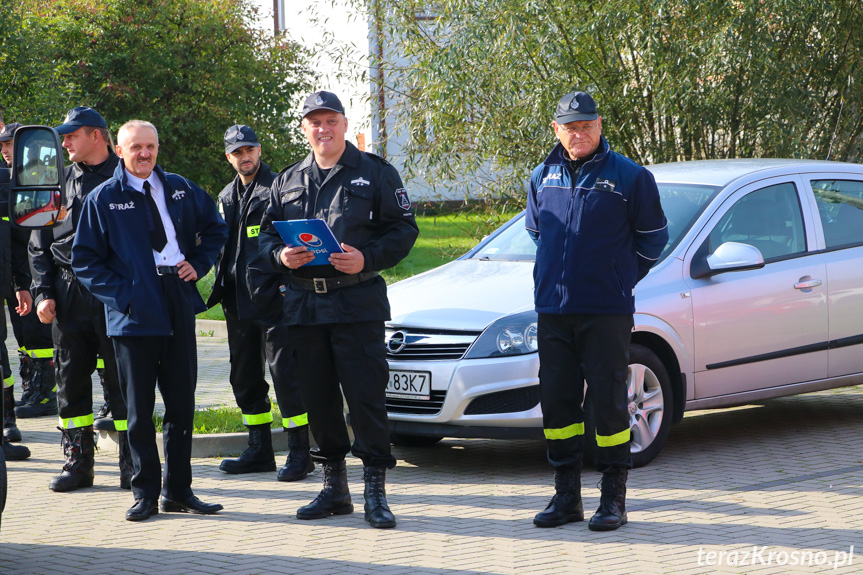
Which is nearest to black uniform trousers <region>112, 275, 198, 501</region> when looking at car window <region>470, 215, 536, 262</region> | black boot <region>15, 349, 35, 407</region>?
car window <region>470, 215, 536, 262</region>

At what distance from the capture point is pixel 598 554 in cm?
525

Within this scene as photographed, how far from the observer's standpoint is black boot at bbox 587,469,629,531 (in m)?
5.67

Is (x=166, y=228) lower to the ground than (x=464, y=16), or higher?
lower

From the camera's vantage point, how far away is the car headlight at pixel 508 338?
260 inches

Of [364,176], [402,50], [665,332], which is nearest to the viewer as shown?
[364,176]

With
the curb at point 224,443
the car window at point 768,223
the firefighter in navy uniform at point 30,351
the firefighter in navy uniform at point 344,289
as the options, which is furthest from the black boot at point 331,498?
the firefighter in navy uniform at point 30,351

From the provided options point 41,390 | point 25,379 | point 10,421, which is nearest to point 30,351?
point 41,390

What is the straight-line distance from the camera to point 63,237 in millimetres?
6641

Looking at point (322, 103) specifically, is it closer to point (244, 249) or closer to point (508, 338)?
point (244, 249)

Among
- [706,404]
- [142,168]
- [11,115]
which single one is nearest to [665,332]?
[706,404]

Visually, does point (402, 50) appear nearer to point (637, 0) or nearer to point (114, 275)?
point (637, 0)

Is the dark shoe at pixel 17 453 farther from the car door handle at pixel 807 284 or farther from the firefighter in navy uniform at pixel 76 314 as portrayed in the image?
the car door handle at pixel 807 284

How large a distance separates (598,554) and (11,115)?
1391 centimetres

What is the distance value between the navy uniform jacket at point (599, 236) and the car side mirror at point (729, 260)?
1339 mm
